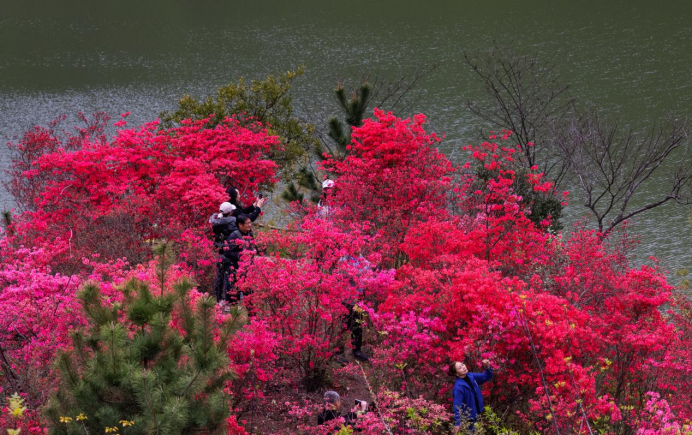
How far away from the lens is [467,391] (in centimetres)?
598

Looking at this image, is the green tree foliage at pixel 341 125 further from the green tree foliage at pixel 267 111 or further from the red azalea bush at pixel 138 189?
the red azalea bush at pixel 138 189

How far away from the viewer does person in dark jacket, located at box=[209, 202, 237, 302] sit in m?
8.79

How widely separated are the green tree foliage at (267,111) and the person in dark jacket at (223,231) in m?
7.71

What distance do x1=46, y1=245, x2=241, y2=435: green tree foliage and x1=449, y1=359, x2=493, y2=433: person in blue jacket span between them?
2.13m

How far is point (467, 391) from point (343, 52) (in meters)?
29.5

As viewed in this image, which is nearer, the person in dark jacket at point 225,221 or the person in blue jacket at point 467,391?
the person in blue jacket at point 467,391

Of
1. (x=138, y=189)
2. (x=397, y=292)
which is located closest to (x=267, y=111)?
(x=138, y=189)

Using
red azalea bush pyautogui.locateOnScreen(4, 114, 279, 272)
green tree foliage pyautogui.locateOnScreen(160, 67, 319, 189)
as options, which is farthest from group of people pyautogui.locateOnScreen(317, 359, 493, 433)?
green tree foliage pyautogui.locateOnScreen(160, 67, 319, 189)

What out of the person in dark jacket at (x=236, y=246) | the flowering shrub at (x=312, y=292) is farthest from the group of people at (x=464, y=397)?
the person in dark jacket at (x=236, y=246)

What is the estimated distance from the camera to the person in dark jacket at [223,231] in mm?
8789

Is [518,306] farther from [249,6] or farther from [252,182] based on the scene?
[249,6]

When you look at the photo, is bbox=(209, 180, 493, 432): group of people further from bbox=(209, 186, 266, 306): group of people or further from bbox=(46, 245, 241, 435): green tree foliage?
bbox=(46, 245, 241, 435): green tree foliage

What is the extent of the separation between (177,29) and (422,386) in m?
38.9

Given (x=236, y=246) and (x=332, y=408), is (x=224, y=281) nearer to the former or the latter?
(x=236, y=246)
